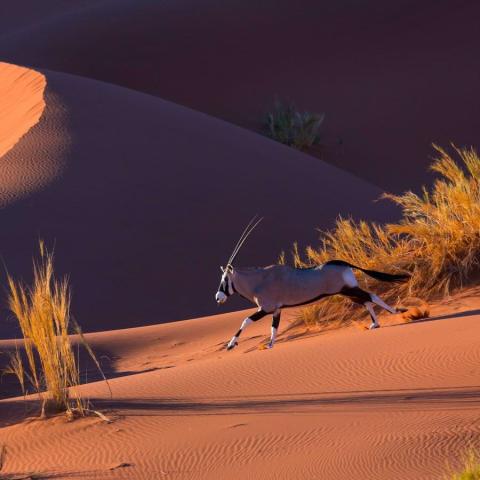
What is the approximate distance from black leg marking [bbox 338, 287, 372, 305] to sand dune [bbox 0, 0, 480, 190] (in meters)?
20.6

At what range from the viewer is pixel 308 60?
121 ft

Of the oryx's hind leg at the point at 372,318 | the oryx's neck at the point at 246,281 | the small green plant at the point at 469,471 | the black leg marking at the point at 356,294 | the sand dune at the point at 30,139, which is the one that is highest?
the sand dune at the point at 30,139

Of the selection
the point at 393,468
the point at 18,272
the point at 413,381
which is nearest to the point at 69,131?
the point at 18,272

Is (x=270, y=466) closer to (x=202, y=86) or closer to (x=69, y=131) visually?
(x=69, y=131)

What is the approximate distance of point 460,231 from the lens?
9859mm

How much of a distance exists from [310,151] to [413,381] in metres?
23.7

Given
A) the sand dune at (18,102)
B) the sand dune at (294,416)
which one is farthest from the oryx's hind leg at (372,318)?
the sand dune at (18,102)

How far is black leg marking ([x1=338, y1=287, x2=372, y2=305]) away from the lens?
868cm

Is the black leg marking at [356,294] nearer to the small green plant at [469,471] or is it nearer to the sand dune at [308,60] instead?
the small green plant at [469,471]

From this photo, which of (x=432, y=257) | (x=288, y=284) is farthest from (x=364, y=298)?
(x=432, y=257)

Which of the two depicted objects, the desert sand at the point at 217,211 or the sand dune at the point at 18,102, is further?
the sand dune at the point at 18,102

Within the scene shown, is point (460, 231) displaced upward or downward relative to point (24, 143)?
downward

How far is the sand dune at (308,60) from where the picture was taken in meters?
31.6

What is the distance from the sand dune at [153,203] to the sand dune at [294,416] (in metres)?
7.37
